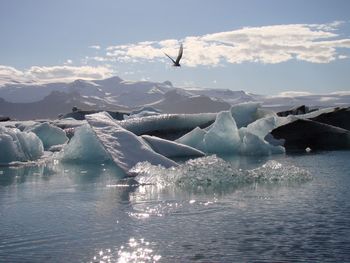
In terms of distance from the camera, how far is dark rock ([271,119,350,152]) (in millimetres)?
14828

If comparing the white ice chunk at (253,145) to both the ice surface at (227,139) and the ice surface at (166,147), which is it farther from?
the ice surface at (166,147)

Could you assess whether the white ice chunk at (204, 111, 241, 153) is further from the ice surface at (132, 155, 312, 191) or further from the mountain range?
the mountain range

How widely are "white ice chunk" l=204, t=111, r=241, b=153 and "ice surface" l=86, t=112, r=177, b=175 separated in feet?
14.7

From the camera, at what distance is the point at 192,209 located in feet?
16.5

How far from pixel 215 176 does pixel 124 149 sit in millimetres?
2176

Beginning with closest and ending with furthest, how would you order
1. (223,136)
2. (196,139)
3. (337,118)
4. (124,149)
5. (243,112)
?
1. (124,149)
2. (223,136)
3. (196,139)
4. (243,112)
5. (337,118)

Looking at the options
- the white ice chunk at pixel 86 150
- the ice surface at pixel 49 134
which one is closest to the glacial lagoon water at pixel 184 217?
the white ice chunk at pixel 86 150

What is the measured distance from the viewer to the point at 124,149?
838 centimetres

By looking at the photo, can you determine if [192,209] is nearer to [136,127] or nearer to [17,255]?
[17,255]

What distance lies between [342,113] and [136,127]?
712 centimetres

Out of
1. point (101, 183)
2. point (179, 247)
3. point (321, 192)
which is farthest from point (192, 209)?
point (101, 183)

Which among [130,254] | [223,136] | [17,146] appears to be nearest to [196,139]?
[223,136]

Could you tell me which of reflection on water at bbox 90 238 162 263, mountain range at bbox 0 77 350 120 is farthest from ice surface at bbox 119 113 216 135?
mountain range at bbox 0 77 350 120

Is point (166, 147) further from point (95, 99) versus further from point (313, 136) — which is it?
point (95, 99)
